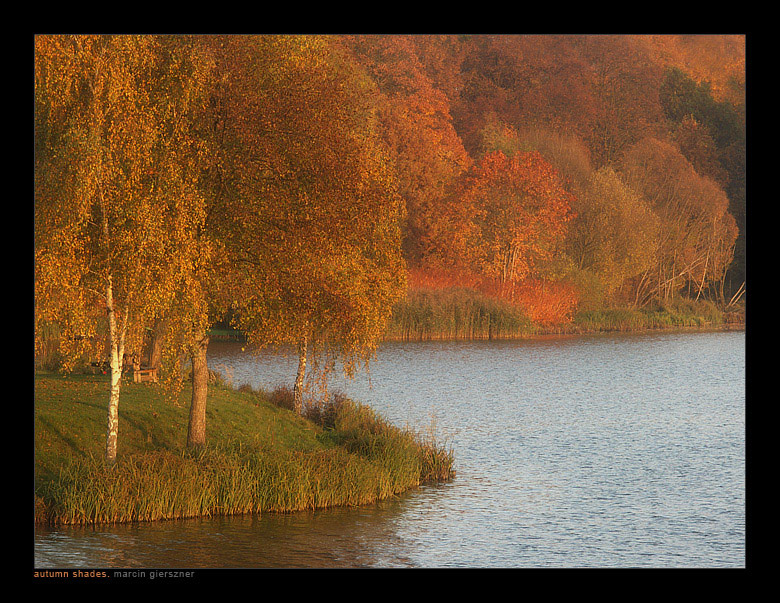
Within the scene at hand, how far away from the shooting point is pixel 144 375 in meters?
26.1

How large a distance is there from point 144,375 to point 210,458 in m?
6.80

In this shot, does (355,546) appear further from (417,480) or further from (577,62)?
(577,62)

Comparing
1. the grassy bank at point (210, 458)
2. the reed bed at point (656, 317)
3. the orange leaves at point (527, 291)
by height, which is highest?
the orange leaves at point (527, 291)

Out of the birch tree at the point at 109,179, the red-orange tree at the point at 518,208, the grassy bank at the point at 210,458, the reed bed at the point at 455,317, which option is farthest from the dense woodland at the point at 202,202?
the red-orange tree at the point at 518,208

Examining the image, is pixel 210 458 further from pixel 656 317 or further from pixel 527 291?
pixel 656 317

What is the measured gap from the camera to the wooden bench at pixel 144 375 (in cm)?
2564

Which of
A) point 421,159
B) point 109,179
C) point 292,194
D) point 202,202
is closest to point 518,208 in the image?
point 421,159

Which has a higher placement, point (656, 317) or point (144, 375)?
point (656, 317)

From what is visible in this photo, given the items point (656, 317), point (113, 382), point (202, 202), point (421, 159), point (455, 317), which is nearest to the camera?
point (202, 202)

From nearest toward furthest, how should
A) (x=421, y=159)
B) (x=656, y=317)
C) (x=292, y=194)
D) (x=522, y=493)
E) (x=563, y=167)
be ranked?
(x=292, y=194) → (x=522, y=493) → (x=421, y=159) → (x=656, y=317) → (x=563, y=167)

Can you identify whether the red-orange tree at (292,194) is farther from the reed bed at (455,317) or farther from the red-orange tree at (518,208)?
the red-orange tree at (518,208)

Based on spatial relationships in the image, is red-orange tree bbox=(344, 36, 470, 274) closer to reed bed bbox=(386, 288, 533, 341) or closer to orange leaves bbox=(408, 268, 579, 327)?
orange leaves bbox=(408, 268, 579, 327)

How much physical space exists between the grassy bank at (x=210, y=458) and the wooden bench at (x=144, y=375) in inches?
14.0

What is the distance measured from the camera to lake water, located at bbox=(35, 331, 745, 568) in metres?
17.7
